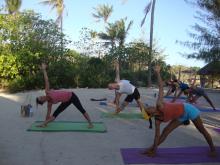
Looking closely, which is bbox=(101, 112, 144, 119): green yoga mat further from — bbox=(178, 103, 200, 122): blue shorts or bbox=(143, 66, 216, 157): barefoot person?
bbox=(178, 103, 200, 122): blue shorts

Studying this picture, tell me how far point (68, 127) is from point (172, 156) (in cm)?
374

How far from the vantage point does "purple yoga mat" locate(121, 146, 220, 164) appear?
7.38m

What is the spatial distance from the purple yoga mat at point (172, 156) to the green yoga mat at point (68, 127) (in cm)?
230

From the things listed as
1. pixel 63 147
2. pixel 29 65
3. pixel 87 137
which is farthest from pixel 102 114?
pixel 29 65

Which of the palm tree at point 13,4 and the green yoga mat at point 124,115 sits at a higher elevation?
the palm tree at point 13,4

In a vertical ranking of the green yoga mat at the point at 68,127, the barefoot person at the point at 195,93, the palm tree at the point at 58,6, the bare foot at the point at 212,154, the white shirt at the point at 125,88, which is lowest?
the bare foot at the point at 212,154

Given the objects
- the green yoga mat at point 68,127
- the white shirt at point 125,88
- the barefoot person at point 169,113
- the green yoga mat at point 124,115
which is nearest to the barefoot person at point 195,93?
the green yoga mat at point 124,115

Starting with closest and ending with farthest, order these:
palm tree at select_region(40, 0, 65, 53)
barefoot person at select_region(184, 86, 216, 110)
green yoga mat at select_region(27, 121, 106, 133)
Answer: green yoga mat at select_region(27, 121, 106, 133) → barefoot person at select_region(184, 86, 216, 110) → palm tree at select_region(40, 0, 65, 53)

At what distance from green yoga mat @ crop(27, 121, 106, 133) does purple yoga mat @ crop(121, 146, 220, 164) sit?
2.30 meters

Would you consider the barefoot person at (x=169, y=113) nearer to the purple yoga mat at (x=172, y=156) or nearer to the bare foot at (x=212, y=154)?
the bare foot at (x=212, y=154)

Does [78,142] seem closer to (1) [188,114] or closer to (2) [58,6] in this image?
(1) [188,114]

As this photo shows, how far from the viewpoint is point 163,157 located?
25.1 ft

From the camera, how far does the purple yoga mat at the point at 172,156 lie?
24.2ft

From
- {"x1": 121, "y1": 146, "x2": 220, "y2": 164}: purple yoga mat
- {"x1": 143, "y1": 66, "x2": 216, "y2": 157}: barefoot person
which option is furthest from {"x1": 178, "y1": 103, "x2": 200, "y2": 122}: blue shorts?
{"x1": 121, "y1": 146, "x2": 220, "y2": 164}: purple yoga mat
